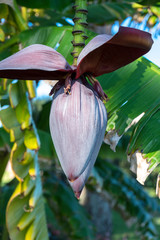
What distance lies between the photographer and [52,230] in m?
3.72

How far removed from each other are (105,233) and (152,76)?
3.58 meters

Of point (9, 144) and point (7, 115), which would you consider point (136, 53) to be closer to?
point (7, 115)

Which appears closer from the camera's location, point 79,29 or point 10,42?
point 79,29

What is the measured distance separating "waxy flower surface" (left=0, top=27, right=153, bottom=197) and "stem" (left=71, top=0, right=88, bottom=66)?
0.14 ft

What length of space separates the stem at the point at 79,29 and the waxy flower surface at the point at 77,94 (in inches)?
1.7

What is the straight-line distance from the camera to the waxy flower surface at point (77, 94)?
38 centimetres

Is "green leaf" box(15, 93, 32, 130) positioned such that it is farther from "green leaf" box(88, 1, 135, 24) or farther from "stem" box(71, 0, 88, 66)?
"green leaf" box(88, 1, 135, 24)

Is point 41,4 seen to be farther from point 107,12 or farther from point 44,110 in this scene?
point 44,110

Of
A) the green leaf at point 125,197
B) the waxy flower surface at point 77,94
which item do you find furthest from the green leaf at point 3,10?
the green leaf at point 125,197

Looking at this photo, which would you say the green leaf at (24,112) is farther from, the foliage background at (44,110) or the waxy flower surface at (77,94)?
the waxy flower surface at (77,94)

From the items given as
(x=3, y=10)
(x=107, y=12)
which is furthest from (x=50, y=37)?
(x=107, y=12)

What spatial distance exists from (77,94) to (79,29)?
0.12 m

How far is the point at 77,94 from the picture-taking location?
16.3 inches

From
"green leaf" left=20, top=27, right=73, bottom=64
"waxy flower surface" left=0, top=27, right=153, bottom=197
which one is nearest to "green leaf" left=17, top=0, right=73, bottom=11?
"green leaf" left=20, top=27, right=73, bottom=64
